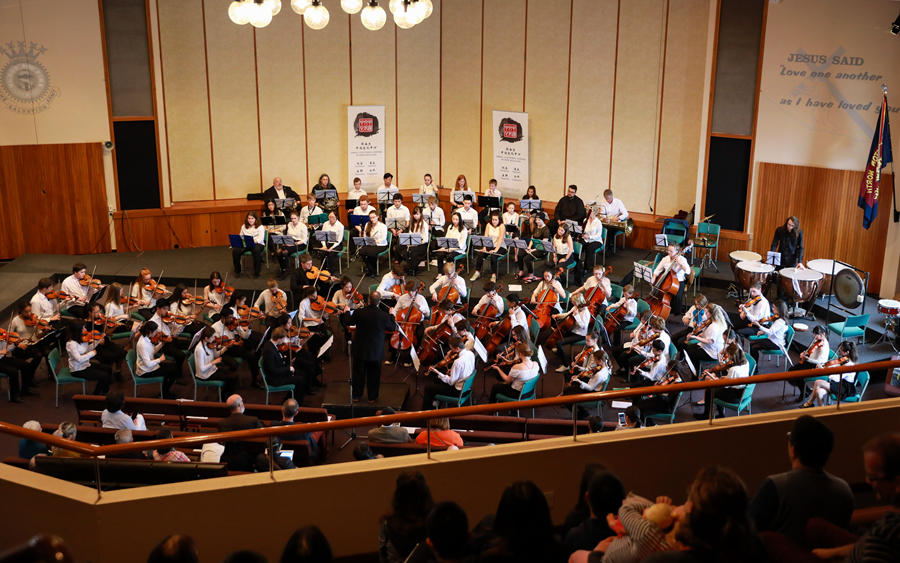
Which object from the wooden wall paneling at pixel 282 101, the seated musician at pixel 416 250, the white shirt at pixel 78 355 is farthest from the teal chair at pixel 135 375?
the wooden wall paneling at pixel 282 101

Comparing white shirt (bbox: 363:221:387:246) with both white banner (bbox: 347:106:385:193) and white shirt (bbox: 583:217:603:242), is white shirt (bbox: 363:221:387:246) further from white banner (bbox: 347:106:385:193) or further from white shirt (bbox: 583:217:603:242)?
white banner (bbox: 347:106:385:193)

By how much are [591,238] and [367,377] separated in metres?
5.11

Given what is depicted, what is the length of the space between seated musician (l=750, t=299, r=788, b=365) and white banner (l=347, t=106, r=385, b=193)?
8376mm

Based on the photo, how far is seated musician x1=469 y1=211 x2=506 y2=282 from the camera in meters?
12.9

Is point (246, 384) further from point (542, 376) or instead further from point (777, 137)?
point (777, 137)

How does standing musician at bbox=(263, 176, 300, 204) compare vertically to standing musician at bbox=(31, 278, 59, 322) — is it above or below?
above

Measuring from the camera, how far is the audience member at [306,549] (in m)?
3.19

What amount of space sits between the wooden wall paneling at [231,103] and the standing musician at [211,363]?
6726 millimetres

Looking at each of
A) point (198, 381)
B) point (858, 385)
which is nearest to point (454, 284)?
point (198, 381)

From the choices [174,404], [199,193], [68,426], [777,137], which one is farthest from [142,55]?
[777,137]

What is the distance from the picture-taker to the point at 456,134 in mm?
16766

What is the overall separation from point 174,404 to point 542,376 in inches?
165

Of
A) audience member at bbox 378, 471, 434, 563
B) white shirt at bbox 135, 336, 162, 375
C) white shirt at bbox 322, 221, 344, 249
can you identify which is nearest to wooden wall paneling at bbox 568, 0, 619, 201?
white shirt at bbox 322, 221, 344, 249

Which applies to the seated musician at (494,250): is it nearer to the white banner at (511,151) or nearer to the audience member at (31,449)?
the white banner at (511,151)
